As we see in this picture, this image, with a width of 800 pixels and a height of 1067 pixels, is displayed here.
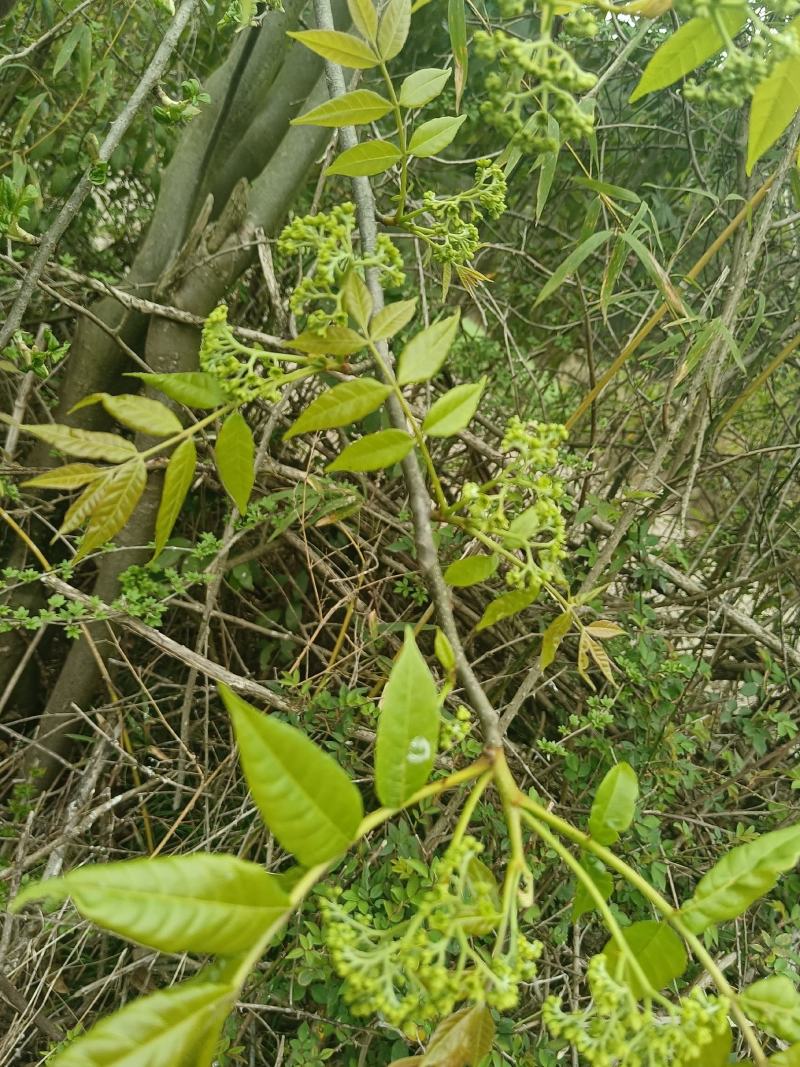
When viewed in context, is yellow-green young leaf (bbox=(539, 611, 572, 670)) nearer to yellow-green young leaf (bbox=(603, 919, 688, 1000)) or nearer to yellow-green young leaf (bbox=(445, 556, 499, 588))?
yellow-green young leaf (bbox=(445, 556, 499, 588))

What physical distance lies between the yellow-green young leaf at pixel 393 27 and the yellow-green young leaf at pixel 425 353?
32 centimetres

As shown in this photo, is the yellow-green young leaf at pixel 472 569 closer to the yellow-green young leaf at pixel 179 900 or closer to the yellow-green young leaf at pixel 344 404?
the yellow-green young leaf at pixel 344 404

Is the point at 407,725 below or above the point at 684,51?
below

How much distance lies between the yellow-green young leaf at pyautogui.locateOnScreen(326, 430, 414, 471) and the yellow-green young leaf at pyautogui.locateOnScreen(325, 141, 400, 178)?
28 centimetres

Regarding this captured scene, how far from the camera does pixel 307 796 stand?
0.45 m

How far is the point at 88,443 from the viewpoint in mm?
701

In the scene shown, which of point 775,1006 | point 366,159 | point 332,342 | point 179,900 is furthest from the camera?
point 366,159

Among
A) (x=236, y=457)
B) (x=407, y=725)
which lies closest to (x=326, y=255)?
(x=236, y=457)

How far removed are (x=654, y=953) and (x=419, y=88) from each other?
0.82m

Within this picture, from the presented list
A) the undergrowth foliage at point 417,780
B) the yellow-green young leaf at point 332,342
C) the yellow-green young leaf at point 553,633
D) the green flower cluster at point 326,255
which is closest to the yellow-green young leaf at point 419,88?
the undergrowth foliage at point 417,780

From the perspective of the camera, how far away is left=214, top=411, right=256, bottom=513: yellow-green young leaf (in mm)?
676

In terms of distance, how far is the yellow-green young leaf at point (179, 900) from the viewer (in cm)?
38

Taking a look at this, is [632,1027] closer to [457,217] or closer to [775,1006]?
[775,1006]

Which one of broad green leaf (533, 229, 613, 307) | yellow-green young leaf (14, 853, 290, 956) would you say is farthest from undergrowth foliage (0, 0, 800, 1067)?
broad green leaf (533, 229, 613, 307)
